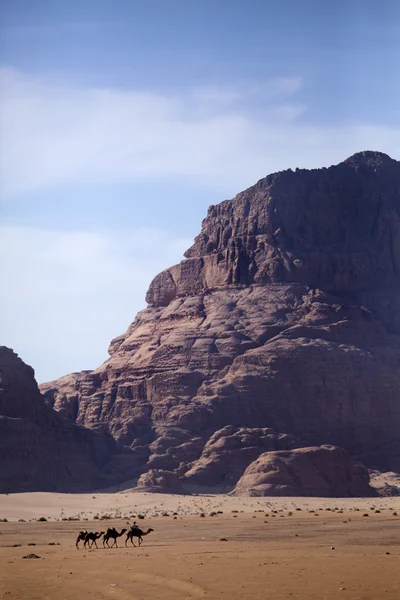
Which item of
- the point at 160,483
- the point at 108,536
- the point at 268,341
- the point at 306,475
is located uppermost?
the point at 268,341

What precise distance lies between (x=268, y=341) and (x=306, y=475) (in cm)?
2964

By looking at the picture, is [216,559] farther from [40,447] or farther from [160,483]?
[40,447]

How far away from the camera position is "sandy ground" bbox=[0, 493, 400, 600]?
1088 inches

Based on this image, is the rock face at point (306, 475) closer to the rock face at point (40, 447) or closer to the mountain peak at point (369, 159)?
the rock face at point (40, 447)

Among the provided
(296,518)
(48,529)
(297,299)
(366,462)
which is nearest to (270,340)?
(297,299)

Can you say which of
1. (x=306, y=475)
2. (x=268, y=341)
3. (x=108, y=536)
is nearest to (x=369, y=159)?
(x=268, y=341)

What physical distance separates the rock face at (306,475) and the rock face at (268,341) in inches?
190

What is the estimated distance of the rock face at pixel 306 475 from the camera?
91750 mm

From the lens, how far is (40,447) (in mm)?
100062

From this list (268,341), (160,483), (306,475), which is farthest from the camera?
(268,341)

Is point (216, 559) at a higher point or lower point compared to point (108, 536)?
lower

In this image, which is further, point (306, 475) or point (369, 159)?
point (369, 159)

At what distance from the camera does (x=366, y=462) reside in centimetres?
11031

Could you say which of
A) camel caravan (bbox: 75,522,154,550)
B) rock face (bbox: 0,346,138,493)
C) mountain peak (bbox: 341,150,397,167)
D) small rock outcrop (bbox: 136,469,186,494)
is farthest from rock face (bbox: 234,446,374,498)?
mountain peak (bbox: 341,150,397,167)
